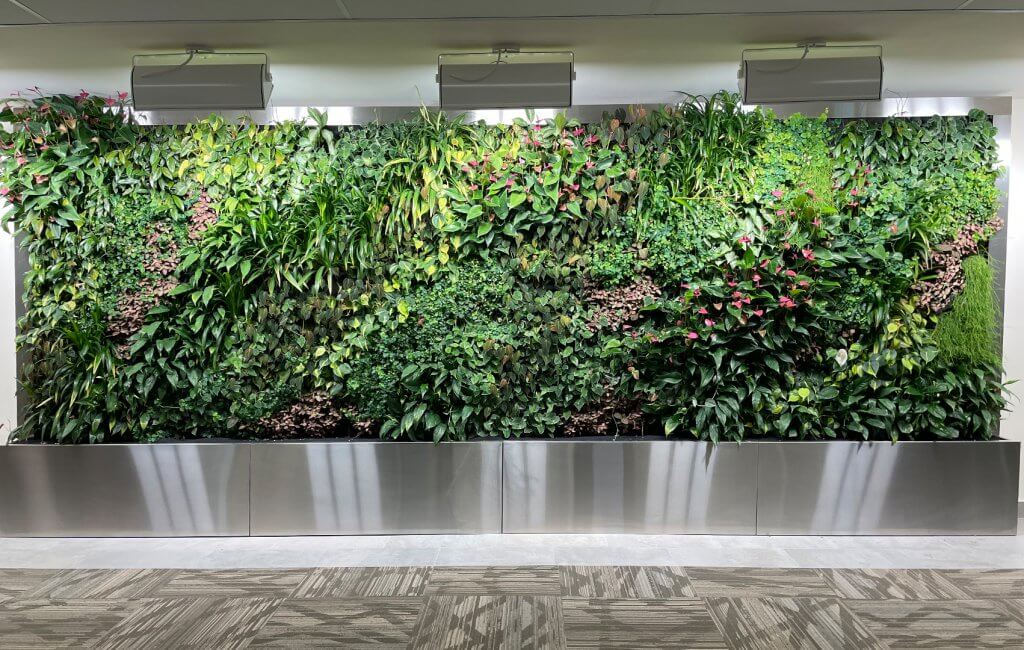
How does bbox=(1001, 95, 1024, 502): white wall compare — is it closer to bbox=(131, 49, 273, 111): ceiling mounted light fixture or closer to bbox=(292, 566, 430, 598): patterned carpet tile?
bbox=(292, 566, 430, 598): patterned carpet tile

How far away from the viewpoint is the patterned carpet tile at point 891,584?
3.35 metres

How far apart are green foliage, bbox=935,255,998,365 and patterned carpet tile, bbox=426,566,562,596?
2.78m

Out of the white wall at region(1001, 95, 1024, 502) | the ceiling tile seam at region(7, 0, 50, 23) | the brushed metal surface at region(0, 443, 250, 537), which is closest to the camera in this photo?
the ceiling tile seam at region(7, 0, 50, 23)

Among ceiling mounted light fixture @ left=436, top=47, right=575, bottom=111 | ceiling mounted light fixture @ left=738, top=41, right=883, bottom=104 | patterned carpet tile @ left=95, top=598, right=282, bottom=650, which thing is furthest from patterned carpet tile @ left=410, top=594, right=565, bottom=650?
ceiling mounted light fixture @ left=738, top=41, right=883, bottom=104

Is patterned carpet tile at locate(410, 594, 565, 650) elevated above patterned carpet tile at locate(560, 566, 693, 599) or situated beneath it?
elevated above

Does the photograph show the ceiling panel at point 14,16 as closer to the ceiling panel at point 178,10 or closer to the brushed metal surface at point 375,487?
the ceiling panel at point 178,10

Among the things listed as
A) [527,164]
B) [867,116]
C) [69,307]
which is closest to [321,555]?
[69,307]

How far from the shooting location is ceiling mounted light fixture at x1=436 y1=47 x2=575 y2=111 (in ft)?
12.3

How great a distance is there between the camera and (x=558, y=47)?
12.1 ft

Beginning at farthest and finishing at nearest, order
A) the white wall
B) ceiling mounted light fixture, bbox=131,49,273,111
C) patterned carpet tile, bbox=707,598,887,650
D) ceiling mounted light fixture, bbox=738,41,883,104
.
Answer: the white wall → ceiling mounted light fixture, bbox=131,49,273,111 → ceiling mounted light fixture, bbox=738,41,883,104 → patterned carpet tile, bbox=707,598,887,650

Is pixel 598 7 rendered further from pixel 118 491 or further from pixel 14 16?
pixel 118 491

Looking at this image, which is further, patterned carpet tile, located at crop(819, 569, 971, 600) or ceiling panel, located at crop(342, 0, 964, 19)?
patterned carpet tile, located at crop(819, 569, 971, 600)

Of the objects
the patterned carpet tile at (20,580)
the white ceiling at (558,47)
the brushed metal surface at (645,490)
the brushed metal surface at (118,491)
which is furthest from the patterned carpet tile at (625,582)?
the white ceiling at (558,47)

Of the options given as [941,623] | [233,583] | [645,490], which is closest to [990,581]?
[941,623]
